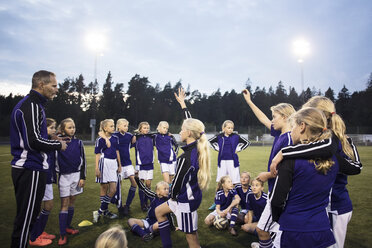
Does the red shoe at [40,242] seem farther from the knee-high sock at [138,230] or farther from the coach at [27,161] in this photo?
the coach at [27,161]

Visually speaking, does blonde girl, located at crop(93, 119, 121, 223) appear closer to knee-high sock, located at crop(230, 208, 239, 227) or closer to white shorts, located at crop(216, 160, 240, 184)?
knee-high sock, located at crop(230, 208, 239, 227)

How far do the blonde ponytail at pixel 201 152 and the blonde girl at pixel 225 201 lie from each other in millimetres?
1852

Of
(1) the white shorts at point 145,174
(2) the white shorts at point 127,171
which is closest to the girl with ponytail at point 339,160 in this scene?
(1) the white shorts at point 145,174

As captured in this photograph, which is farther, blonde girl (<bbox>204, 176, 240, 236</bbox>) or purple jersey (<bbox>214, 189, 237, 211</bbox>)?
purple jersey (<bbox>214, 189, 237, 211</bbox>)

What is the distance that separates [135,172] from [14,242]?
13.3 feet

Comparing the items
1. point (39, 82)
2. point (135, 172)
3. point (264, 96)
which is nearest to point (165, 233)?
point (39, 82)

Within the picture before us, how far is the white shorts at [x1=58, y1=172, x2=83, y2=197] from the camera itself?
4215 mm

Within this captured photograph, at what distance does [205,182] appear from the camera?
119 inches

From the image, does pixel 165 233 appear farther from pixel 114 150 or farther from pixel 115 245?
pixel 114 150

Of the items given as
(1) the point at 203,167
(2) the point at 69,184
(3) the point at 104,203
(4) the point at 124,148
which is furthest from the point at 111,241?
(4) the point at 124,148

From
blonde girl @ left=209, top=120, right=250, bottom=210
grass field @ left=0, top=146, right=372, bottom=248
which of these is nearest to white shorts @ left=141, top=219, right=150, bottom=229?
grass field @ left=0, top=146, right=372, bottom=248

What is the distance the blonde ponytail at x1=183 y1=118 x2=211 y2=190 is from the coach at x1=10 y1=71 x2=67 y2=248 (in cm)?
176

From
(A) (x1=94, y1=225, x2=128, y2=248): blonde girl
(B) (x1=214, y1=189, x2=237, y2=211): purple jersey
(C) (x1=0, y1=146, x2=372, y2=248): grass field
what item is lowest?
(C) (x1=0, y1=146, x2=372, y2=248): grass field

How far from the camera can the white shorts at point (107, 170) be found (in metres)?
5.26
